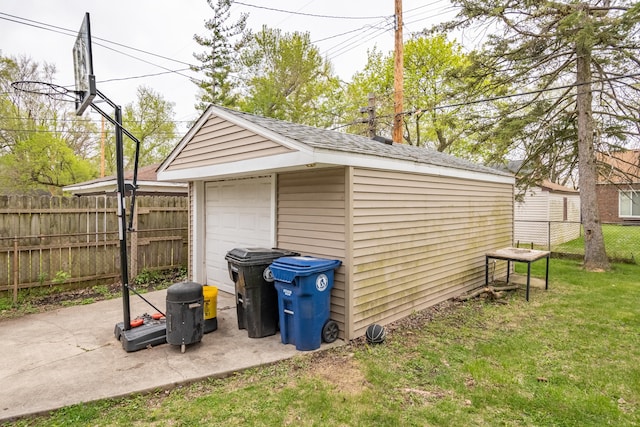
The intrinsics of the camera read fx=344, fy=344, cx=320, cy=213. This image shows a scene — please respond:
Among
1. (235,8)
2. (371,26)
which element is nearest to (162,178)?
(371,26)

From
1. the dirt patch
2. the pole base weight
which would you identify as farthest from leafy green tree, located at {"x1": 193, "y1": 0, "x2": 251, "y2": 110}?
the dirt patch

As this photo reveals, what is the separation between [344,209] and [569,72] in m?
9.64

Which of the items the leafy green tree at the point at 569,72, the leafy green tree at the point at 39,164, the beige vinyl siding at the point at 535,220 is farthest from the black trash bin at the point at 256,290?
the leafy green tree at the point at 39,164

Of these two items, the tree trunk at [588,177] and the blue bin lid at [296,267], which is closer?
the blue bin lid at [296,267]

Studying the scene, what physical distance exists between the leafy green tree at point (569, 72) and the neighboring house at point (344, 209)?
394 cm

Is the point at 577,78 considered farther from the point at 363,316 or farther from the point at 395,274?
the point at 363,316

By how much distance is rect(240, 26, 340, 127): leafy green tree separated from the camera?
61.0 feet

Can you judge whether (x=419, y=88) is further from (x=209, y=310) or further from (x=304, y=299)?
(x=209, y=310)

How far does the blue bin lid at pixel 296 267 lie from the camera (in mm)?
3949

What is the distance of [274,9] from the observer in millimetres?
11719

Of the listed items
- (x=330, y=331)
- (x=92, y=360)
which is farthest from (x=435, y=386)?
(x=92, y=360)

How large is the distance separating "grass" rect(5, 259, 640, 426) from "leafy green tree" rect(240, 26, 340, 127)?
51.7 ft

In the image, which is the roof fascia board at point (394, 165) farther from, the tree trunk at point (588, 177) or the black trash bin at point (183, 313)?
the tree trunk at point (588, 177)

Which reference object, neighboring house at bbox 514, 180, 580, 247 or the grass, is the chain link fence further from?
the grass
